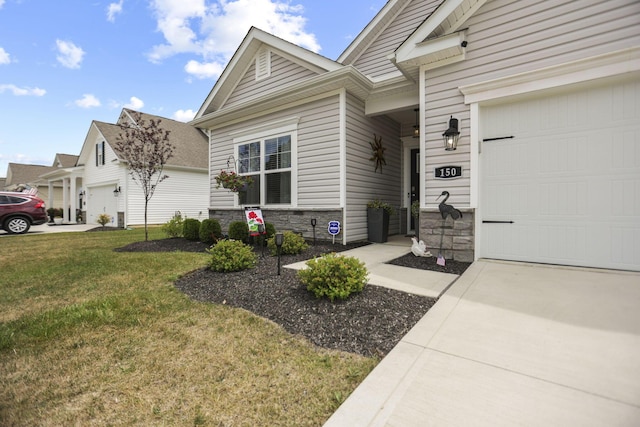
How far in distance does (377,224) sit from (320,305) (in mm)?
4058

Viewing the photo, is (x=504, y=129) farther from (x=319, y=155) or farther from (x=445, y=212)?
(x=319, y=155)

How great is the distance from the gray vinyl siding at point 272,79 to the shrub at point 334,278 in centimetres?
530

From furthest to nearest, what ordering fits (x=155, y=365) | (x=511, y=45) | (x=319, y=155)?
(x=319, y=155) → (x=511, y=45) → (x=155, y=365)

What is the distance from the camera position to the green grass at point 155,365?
1.58 m

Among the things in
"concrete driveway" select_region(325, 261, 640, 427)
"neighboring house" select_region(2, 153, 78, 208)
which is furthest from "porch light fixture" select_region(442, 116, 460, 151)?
"neighboring house" select_region(2, 153, 78, 208)

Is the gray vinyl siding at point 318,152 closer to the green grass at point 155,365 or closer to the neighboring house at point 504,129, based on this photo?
the neighboring house at point 504,129

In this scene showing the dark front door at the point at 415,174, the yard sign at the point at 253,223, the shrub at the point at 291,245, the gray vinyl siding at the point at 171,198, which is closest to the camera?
the shrub at the point at 291,245

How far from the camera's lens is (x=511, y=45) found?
436cm

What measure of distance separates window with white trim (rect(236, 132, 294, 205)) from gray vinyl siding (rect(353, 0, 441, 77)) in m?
3.21

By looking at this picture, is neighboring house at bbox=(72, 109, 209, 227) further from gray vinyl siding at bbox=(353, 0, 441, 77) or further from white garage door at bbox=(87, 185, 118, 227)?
gray vinyl siding at bbox=(353, 0, 441, 77)

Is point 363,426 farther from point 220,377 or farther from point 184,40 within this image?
point 184,40

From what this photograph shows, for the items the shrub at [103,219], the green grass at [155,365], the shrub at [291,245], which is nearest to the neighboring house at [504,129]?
the shrub at [291,245]

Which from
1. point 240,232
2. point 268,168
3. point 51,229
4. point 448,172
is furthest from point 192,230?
point 51,229

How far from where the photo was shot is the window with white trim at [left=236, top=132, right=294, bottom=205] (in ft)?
23.6
